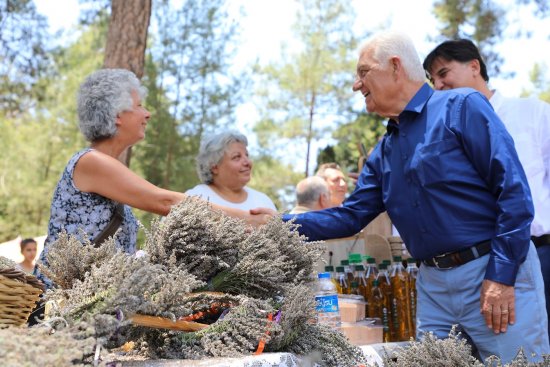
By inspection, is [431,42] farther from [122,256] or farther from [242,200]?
[122,256]

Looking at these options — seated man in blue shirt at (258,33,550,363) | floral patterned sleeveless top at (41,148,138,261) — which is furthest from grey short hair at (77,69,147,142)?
seated man in blue shirt at (258,33,550,363)

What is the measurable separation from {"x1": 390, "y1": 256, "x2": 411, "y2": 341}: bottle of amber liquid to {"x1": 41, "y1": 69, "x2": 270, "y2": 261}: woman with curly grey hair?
131cm

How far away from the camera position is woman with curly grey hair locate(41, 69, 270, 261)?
232 centimetres

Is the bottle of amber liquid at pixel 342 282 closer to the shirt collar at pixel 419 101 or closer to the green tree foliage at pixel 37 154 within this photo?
the shirt collar at pixel 419 101

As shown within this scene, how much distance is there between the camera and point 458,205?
2.41 metres

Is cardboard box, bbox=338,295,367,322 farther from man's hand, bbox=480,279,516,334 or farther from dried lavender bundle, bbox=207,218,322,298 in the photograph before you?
dried lavender bundle, bbox=207,218,322,298

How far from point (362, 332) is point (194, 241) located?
1423mm

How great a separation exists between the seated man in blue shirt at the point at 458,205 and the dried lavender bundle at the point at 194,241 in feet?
1.93

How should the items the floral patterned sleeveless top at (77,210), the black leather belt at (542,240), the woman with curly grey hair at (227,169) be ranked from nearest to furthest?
the floral patterned sleeveless top at (77,210)
the black leather belt at (542,240)
the woman with curly grey hair at (227,169)

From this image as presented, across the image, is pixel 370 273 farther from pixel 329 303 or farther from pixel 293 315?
pixel 293 315

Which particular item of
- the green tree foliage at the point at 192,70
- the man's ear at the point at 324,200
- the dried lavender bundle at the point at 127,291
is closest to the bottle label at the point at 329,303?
the dried lavender bundle at the point at 127,291

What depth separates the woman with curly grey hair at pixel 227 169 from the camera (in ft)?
14.9

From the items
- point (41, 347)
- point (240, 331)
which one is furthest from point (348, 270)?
point (41, 347)

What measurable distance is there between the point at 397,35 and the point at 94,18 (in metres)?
9.26
